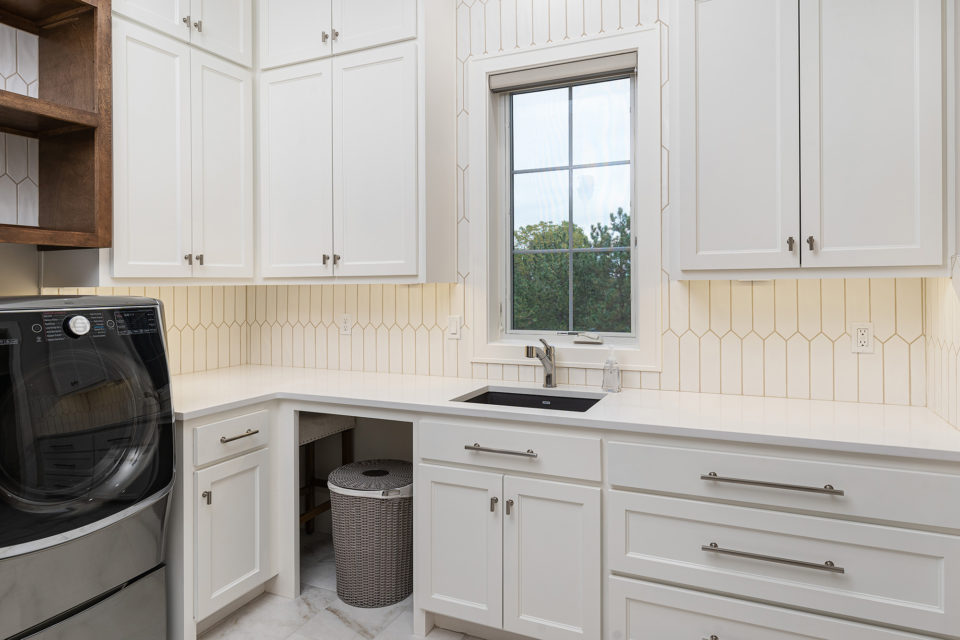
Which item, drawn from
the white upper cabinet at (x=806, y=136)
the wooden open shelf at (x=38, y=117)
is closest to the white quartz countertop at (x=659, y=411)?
the white upper cabinet at (x=806, y=136)

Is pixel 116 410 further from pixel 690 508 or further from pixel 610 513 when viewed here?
pixel 690 508

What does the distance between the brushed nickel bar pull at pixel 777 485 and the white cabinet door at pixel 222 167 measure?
6.72ft

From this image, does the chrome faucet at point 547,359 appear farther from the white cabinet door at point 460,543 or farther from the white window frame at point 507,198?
the white cabinet door at point 460,543

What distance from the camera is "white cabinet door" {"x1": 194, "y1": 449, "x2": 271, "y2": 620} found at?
2.04 metres

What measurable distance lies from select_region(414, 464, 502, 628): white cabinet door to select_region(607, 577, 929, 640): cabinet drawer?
41 centimetres

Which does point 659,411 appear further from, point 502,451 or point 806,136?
point 806,136

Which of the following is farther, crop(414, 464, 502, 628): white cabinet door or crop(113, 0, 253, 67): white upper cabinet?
crop(113, 0, 253, 67): white upper cabinet

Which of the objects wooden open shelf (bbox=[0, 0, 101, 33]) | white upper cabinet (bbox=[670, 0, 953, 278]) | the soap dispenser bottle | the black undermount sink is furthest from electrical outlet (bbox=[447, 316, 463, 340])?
wooden open shelf (bbox=[0, 0, 101, 33])

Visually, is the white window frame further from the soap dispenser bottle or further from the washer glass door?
the washer glass door

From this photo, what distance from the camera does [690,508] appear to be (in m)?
1.73

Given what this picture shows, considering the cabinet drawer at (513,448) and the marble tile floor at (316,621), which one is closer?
the cabinet drawer at (513,448)

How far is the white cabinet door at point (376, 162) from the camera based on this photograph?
2.39 m

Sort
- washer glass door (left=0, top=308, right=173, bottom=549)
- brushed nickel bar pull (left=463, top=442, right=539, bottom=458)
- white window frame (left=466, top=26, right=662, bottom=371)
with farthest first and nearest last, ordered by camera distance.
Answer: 1. white window frame (left=466, top=26, right=662, bottom=371)
2. brushed nickel bar pull (left=463, top=442, right=539, bottom=458)
3. washer glass door (left=0, top=308, right=173, bottom=549)

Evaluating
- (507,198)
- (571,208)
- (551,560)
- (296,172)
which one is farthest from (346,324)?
(551,560)
